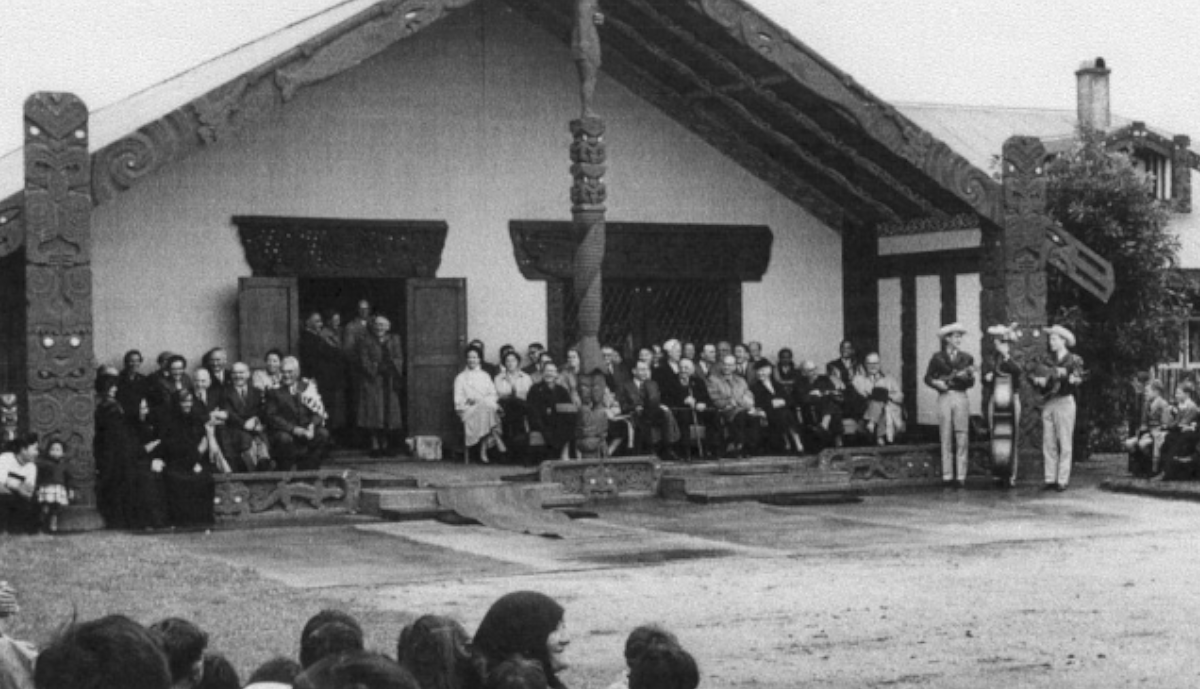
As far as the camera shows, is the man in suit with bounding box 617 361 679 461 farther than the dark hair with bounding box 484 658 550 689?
Yes

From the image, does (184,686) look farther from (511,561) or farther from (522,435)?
(522,435)

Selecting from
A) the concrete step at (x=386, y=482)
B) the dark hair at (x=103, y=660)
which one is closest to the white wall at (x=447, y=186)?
the concrete step at (x=386, y=482)

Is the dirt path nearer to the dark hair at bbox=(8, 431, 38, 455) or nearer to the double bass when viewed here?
the double bass

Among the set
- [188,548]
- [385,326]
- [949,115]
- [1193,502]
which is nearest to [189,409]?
[188,548]

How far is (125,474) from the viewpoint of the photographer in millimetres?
15391

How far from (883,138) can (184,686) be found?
15172 millimetres

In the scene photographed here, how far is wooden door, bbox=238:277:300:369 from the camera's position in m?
19.0

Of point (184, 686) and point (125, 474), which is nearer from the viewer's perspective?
point (184, 686)

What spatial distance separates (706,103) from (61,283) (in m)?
8.87

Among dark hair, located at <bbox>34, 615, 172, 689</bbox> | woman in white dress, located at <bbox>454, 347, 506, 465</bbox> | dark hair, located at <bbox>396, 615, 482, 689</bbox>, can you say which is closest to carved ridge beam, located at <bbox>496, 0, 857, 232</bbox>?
woman in white dress, located at <bbox>454, 347, 506, 465</bbox>

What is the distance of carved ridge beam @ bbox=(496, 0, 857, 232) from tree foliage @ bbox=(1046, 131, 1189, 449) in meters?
2.81

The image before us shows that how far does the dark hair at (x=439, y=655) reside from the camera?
17.2 ft

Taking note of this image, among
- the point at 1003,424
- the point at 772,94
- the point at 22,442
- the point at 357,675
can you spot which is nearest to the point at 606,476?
the point at 1003,424

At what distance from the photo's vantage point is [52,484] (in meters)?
14.8
